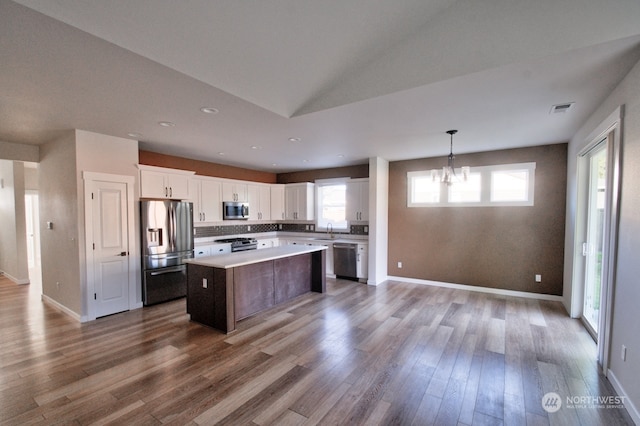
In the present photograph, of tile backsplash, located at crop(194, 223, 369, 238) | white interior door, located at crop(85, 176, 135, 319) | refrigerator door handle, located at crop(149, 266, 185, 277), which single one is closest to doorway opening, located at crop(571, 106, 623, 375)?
tile backsplash, located at crop(194, 223, 369, 238)

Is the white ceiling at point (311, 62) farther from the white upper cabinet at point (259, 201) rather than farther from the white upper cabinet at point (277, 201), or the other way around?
the white upper cabinet at point (277, 201)

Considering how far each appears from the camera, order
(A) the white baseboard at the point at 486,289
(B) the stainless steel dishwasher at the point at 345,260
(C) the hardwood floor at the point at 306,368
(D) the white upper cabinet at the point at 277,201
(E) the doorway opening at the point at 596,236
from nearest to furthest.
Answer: (C) the hardwood floor at the point at 306,368
(E) the doorway opening at the point at 596,236
(A) the white baseboard at the point at 486,289
(B) the stainless steel dishwasher at the point at 345,260
(D) the white upper cabinet at the point at 277,201

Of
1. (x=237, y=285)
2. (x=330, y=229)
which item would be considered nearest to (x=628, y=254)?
(x=237, y=285)

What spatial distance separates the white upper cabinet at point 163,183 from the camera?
454 cm

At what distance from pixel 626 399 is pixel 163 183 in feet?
20.0

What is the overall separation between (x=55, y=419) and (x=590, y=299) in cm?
585

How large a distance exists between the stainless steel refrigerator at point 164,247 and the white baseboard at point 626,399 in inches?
213

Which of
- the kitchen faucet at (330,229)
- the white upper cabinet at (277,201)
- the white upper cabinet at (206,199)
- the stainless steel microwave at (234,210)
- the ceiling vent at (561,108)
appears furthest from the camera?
the white upper cabinet at (277,201)

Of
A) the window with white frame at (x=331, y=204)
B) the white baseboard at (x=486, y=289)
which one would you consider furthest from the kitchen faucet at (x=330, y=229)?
the white baseboard at (x=486, y=289)

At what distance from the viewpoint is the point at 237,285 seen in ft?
12.2

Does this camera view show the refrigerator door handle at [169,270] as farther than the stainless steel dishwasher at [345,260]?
No

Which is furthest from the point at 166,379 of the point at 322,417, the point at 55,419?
the point at 322,417

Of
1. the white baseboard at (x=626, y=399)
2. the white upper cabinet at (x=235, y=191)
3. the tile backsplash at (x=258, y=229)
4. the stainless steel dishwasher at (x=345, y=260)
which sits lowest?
the white baseboard at (x=626, y=399)

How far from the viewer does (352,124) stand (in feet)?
11.6
